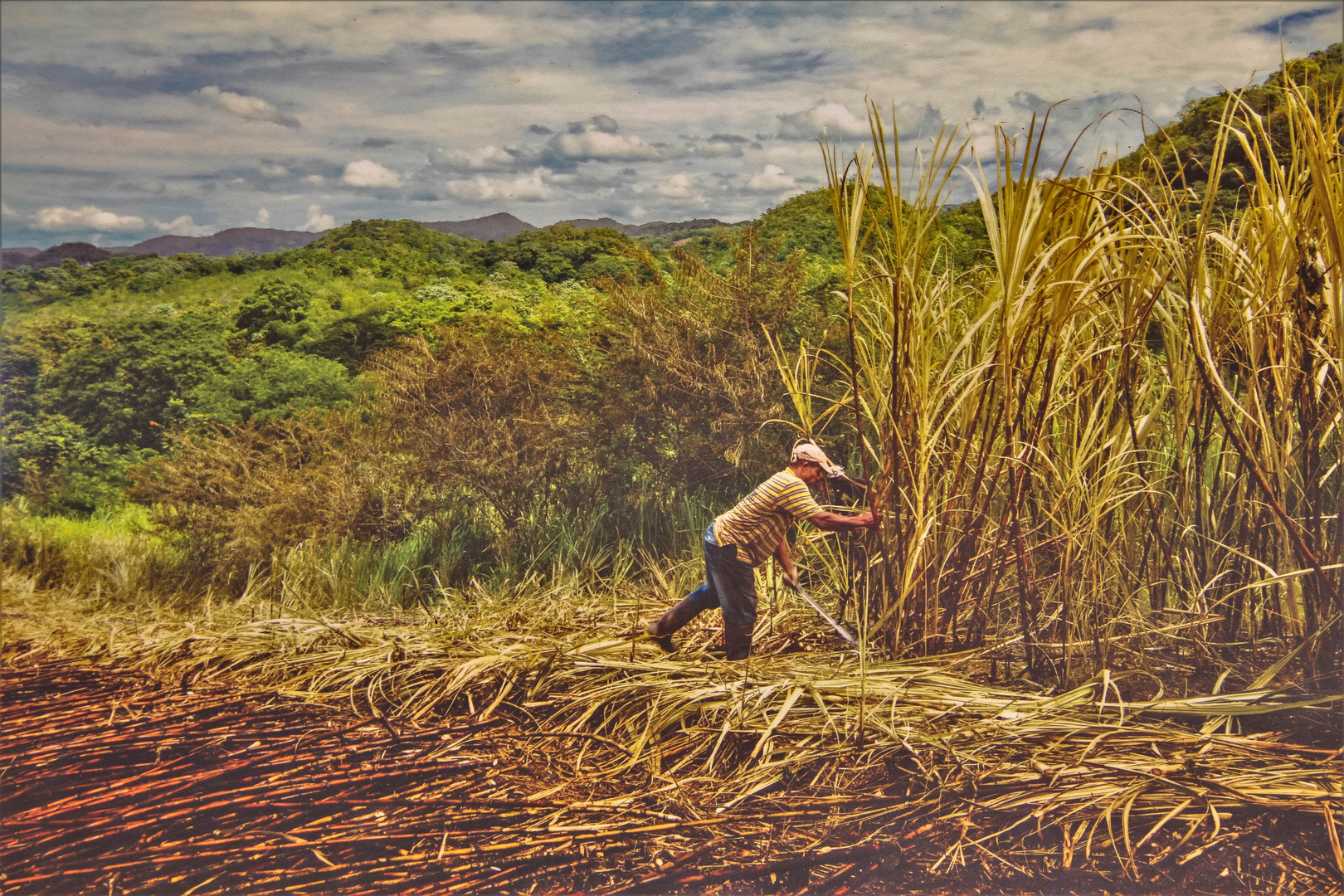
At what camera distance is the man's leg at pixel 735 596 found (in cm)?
252

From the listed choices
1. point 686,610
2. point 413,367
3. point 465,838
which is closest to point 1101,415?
point 686,610

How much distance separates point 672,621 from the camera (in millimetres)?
2629

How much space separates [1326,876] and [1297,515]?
91 cm

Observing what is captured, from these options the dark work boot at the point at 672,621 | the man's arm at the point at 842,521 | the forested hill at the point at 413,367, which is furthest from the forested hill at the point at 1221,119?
A: the dark work boot at the point at 672,621

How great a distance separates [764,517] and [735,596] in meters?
0.27

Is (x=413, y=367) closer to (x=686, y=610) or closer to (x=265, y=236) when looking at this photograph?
(x=265, y=236)

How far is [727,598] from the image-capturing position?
2.53 meters

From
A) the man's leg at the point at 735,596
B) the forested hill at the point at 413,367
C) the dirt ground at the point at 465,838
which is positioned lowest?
the dirt ground at the point at 465,838

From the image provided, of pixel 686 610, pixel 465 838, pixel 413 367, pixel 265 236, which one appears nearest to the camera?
pixel 465 838

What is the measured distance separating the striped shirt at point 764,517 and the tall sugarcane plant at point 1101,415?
230mm

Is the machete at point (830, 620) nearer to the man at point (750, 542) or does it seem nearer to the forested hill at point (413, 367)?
the man at point (750, 542)

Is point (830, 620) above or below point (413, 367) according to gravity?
below

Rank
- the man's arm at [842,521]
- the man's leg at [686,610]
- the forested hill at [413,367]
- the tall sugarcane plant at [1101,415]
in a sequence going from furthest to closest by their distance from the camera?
1. the forested hill at [413,367]
2. the man's leg at [686,610]
3. the man's arm at [842,521]
4. the tall sugarcane plant at [1101,415]

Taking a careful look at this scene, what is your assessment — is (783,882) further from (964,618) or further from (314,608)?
(314,608)
